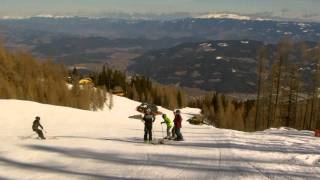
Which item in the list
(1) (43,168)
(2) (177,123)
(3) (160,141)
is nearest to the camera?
(1) (43,168)

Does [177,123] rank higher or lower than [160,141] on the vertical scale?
higher

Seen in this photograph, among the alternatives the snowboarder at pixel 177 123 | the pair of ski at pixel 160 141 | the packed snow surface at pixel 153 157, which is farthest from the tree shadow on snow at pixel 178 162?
the snowboarder at pixel 177 123

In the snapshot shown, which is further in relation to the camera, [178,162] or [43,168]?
[178,162]

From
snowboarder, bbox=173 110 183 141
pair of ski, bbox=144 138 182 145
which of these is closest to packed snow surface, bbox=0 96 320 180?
pair of ski, bbox=144 138 182 145

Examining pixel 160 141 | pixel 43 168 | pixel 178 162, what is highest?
pixel 178 162

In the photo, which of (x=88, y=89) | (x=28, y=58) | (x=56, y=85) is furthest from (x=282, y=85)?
(x=28, y=58)

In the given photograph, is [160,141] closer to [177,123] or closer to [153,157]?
[177,123]

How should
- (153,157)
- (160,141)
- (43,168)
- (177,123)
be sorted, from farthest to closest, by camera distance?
(177,123) → (160,141) → (153,157) → (43,168)

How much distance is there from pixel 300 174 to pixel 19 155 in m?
14.7

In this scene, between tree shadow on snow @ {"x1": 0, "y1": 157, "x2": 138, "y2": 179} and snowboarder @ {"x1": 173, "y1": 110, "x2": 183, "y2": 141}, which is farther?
snowboarder @ {"x1": 173, "y1": 110, "x2": 183, "y2": 141}

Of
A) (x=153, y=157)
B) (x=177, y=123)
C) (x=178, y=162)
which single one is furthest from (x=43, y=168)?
(x=177, y=123)

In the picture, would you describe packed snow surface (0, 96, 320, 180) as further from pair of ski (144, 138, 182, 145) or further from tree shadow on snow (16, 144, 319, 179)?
pair of ski (144, 138, 182, 145)

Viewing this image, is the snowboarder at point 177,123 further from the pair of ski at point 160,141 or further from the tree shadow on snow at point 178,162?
the tree shadow on snow at point 178,162

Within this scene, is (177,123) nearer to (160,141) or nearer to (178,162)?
(160,141)
